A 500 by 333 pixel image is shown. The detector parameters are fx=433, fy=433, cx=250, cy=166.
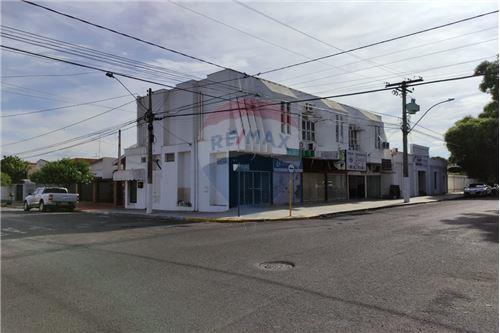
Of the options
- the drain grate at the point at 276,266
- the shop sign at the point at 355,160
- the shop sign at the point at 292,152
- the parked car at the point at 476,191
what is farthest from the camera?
the parked car at the point at 476,191

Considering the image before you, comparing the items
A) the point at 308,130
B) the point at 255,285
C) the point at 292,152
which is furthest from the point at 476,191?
the point at 255,285

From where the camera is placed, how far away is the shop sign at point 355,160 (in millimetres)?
33975

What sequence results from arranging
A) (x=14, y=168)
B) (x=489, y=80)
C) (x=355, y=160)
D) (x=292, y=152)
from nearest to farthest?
(x=489, y=80) → (x=292, y=152) → (x=355, y=160) → (x=14, y=168)

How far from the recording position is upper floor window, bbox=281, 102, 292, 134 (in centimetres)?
2961

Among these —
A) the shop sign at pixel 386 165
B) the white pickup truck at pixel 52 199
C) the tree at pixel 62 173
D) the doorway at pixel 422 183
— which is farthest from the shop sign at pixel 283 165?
the doorway at pixel 422 183

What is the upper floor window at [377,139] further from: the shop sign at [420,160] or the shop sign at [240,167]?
the shop sign at [240,167]

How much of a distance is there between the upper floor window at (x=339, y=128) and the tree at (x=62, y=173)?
22.6m

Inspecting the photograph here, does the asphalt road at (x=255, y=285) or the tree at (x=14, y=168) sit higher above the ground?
the tree at (x=14, y=168)

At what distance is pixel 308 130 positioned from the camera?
33.0 metres

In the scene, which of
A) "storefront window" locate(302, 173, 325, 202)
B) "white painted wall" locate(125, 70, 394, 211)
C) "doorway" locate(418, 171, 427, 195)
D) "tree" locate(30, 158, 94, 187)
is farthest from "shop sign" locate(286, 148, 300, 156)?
"doorway" locate(418, 171, 427, 195)

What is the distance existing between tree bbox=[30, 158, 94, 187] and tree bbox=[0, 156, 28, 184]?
75.6 feet

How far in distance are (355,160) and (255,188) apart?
11028mm

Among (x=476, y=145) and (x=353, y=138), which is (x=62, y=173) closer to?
(x=353, y=138)

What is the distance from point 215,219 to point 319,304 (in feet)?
50.7
